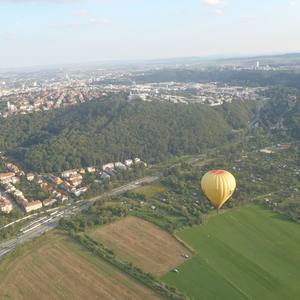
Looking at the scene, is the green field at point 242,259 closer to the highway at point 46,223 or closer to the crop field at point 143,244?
the crop field at point 143,244

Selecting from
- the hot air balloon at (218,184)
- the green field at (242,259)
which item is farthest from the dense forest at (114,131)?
the hot air balloon at (218,184)

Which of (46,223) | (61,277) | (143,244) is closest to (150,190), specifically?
(46,223)

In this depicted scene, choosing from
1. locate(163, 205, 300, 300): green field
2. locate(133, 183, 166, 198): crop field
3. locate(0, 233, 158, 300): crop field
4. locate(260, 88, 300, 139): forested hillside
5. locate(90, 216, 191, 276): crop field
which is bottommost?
locate(133, 183, 166, 198): crop field

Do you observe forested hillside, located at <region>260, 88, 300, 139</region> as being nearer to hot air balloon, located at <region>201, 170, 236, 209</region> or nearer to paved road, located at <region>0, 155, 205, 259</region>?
paved road, located at <region>0, 155, 205, 259</region>

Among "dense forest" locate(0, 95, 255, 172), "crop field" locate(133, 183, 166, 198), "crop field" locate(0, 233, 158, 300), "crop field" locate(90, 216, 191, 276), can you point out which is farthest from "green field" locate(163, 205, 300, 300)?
"dense forest" locate(0, 95, 255, 172)

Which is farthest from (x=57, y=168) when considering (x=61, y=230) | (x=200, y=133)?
(x=200, y=133)
